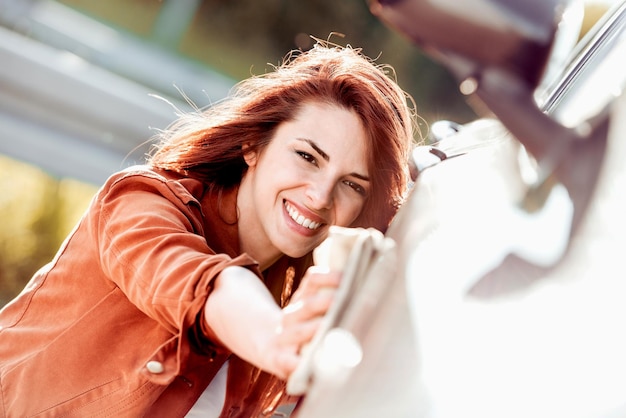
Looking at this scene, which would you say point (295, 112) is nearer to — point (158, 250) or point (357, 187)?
point (357, 187)

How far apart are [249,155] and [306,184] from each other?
0.23 metres

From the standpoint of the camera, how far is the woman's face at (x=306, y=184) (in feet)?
5.72

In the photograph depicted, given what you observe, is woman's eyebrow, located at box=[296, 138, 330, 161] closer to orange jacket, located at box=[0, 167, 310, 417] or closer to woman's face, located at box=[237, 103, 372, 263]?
woman's face, located at box=[237, 103, 372, 263]

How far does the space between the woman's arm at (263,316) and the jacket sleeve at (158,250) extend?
0.10 ft

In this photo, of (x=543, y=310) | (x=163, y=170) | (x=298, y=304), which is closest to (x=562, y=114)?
(x=543, y=310)

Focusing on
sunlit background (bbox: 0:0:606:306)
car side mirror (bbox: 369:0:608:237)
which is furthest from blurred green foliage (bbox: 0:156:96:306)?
car side mirror (bbox: 369:0:608:237)

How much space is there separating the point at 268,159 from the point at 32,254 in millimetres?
2193

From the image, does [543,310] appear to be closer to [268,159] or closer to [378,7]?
[378,7]

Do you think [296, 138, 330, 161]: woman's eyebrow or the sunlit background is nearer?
[296, 138, 330, 161]: woman's eyebrow

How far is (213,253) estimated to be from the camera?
47.0 inches

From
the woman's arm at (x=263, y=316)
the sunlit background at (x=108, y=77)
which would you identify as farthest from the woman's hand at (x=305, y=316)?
the sunlit background at (x=108, y=77)

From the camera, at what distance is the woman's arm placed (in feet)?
2.77

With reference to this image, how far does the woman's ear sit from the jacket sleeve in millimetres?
361

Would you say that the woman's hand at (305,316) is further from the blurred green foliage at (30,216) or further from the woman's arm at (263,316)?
the blurred green foliage at (30,216)
